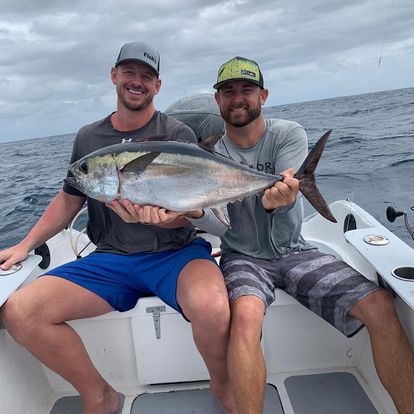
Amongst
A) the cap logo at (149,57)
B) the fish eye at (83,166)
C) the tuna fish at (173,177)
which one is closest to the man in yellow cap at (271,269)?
the tuna fish at (173,177)

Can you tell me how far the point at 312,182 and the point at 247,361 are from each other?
3.16ft

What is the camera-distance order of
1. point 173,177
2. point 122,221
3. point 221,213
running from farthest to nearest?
point 122,221 < point 221,213 < point 173,177

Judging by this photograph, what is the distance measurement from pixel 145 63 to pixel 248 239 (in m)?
1.28

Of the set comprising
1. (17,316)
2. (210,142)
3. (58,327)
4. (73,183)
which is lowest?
(58,327)

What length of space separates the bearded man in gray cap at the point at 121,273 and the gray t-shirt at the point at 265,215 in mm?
259

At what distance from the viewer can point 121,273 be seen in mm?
2541

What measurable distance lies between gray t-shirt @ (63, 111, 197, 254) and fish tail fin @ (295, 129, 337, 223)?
0.84 metres

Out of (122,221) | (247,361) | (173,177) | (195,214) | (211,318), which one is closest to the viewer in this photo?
(247,361)

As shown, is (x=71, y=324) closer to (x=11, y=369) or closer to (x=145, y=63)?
(x=11, y=369)

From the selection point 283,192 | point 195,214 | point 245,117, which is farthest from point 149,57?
point 283,192

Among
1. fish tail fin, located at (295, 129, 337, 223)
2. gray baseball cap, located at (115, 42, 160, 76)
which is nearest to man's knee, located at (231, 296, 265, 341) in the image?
fish tail fin, located at (295, 129, 337, 223)

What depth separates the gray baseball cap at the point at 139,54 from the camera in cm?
265

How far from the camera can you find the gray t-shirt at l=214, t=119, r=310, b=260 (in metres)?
2.75

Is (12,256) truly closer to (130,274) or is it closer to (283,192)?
(130,274)
